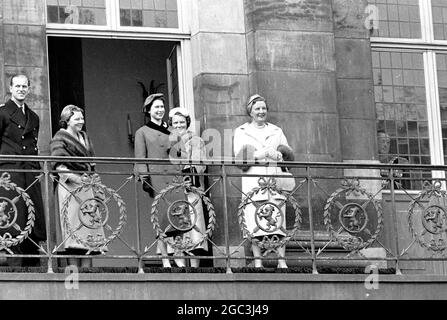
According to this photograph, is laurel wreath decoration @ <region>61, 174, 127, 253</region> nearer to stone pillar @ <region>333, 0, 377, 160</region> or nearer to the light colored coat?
the light colored coat

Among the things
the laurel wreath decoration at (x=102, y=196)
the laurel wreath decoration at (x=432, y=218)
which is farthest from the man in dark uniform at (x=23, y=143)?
the laurel wreath decoration at (x=432, y=218)

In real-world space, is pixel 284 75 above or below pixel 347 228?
above

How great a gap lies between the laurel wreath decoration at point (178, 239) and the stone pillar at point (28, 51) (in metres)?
1.78

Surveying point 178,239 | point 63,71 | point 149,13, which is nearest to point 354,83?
point 149,13

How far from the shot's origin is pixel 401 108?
19500 millimetres

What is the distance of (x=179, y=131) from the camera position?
669 inches

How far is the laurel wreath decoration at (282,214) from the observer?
656 inches

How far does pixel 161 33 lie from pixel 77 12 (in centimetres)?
95

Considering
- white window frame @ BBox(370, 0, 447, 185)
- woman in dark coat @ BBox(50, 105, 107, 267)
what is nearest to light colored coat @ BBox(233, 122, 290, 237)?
woman in dark coat @ BBox(50, 105, 107, 267)

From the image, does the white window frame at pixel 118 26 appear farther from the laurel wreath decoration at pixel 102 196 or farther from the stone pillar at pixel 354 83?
the laurel wreath decoration at pixel 102 196

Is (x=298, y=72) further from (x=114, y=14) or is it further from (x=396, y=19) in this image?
(x=114, y=14)

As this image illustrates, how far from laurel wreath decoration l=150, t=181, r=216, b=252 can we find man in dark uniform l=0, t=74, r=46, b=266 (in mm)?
1079

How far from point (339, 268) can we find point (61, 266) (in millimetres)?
2794
